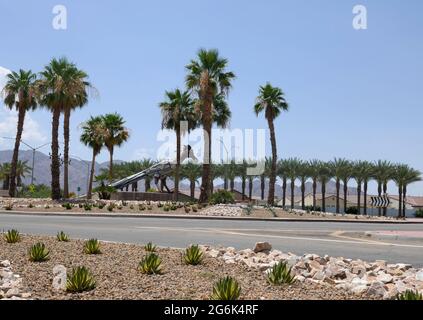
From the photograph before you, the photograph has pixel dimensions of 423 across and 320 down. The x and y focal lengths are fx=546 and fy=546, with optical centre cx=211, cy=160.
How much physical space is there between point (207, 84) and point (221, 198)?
29.6 feet

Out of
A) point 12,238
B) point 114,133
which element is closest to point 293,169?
point 114,133

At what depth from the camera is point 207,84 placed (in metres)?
43.0

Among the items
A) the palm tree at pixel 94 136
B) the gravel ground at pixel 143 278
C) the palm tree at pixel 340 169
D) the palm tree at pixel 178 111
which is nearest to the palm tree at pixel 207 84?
the palm tree at pixel 178 111

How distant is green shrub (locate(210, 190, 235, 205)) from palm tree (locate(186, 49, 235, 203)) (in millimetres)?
892

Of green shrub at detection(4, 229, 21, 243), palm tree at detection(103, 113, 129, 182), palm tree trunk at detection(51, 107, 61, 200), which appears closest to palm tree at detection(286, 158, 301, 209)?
palm tree at detection(103, 113, 129, 182)

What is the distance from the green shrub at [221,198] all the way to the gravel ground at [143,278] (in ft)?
99.8

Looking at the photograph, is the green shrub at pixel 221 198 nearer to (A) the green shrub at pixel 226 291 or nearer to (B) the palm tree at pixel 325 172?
(A) the green shrub at pixel 226 291

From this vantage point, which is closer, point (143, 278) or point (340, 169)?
point (143, 278)

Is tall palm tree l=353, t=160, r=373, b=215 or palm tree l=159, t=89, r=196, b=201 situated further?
tall palm tree l=353, t=160, r=373, b=215

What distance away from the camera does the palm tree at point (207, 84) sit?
140ft

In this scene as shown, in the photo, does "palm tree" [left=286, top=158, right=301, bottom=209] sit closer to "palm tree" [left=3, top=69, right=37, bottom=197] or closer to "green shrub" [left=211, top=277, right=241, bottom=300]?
"palm tree" [left=3, top=69, right=37, bottom=197]

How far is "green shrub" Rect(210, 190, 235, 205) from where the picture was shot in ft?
137

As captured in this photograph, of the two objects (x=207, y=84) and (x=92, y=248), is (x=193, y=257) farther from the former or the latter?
(x=207, y=84)

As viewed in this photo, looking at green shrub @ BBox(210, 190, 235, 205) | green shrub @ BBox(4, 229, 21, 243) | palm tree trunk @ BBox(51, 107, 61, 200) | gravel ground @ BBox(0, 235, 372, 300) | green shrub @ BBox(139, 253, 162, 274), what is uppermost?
palm tree trunk @ BBox(51, 107, 61, 200)
